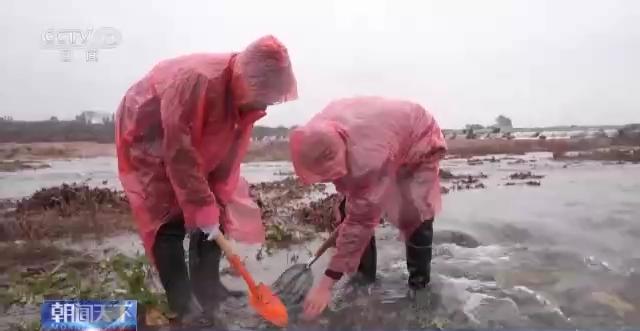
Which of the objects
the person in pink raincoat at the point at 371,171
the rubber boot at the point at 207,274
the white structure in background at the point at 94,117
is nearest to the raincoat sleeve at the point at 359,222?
the person in pink raincoat at the point at 371,171

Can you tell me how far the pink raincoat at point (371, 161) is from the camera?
1.74 metres

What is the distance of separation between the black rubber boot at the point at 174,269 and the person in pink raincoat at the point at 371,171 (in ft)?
1.20

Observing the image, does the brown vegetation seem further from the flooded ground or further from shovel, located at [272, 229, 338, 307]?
shovel, located at [272, 229, 338, 307]

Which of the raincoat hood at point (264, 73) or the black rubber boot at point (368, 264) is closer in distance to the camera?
the raincoat hood at point (264, 73)

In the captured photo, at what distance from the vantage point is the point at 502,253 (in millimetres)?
2053

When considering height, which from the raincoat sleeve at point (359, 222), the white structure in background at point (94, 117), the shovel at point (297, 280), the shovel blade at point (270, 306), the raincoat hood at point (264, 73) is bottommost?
the shovel blade at point (270, 306)

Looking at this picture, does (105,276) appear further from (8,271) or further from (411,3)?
(411,3)

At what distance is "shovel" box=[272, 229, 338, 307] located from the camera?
6.44ft

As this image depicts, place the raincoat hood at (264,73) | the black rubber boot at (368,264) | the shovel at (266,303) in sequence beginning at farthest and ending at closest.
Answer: the black rubber boot at (368,264)
the shovel at (266,303)
the raincoat hood at (264,73)

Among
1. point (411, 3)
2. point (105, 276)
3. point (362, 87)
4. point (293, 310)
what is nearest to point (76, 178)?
point (105, 276)

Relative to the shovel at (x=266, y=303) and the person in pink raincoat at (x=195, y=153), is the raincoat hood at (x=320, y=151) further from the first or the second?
the shovel at (x=266, y=303)

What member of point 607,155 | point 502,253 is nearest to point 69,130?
point 502,253

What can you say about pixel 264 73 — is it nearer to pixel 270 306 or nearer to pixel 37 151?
pixel 270 306

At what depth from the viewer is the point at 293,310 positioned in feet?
6.40
